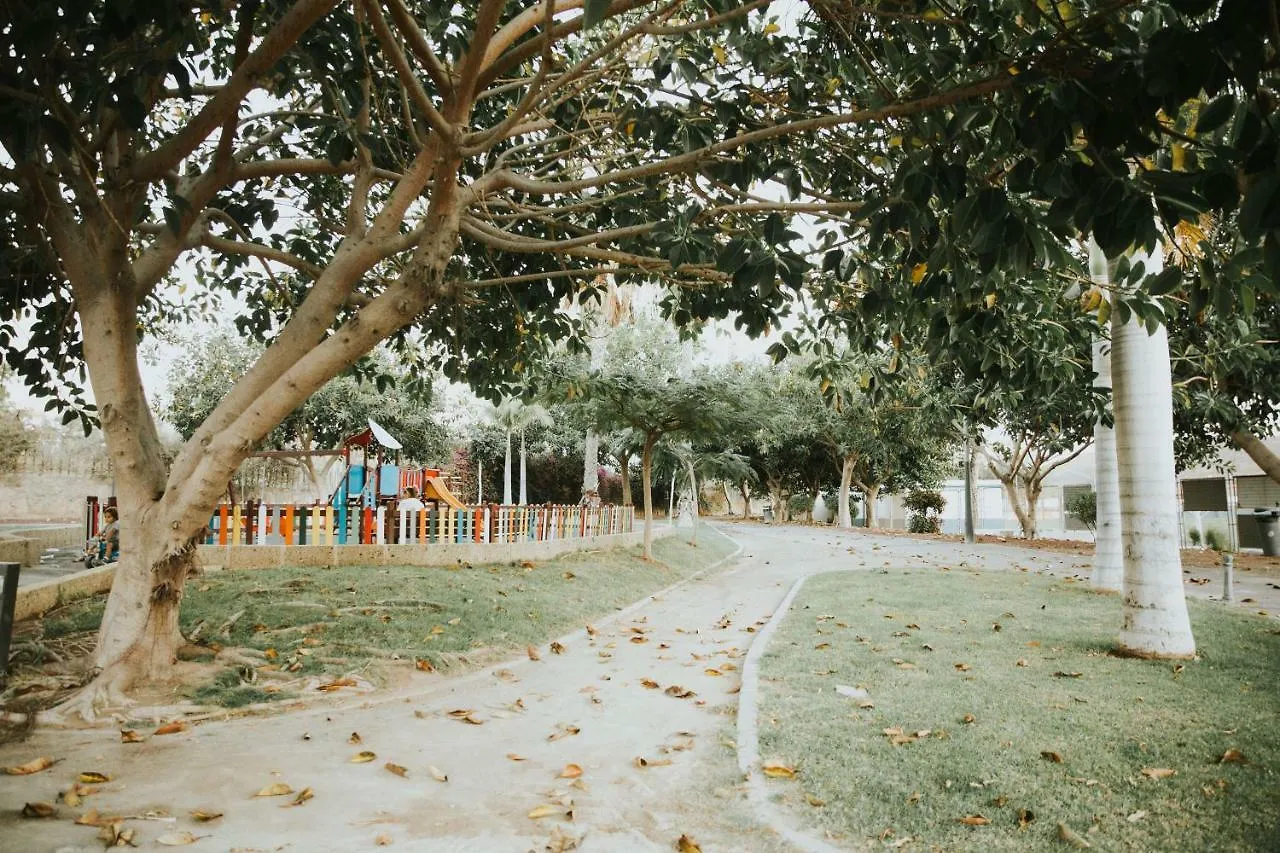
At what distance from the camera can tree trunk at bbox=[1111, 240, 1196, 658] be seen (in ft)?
23.9

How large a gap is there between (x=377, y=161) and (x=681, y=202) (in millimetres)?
3285

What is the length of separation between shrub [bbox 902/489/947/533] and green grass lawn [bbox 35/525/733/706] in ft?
106

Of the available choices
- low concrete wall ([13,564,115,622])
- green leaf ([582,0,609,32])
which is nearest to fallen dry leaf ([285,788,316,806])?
green leaf ([582,0,609,32])

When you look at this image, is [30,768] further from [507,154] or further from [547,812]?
[507,154]

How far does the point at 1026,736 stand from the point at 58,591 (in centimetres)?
1047

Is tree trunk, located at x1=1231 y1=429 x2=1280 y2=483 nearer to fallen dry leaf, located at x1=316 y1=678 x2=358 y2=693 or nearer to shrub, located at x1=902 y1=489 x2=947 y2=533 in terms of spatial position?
fallen dry leaf, located at x1=316 y1=678 x2=358 y2=693

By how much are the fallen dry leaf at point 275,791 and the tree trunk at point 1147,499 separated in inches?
277

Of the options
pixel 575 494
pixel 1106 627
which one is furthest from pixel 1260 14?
pixel 575 494

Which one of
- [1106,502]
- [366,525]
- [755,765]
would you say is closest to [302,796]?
[755,765]

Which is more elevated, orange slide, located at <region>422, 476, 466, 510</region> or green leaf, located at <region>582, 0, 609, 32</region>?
green leaf, located at <region>582, 0, 609, 32</region>

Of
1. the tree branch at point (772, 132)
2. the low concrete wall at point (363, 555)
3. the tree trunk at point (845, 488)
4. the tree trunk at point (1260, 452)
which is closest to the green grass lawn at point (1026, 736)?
the tree branch at point (772, 132)

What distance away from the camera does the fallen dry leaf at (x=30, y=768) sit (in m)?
4.58

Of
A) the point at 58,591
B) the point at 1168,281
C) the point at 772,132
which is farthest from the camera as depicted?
the point at 58,591

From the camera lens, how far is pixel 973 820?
3730mm
